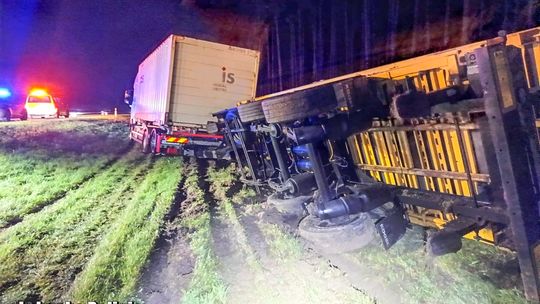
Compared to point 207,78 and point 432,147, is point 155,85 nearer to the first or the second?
point 207,78

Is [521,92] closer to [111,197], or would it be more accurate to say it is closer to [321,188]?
[321,188]

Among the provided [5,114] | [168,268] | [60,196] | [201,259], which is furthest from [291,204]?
[5,114]

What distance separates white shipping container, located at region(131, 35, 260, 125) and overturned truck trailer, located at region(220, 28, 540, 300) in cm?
535

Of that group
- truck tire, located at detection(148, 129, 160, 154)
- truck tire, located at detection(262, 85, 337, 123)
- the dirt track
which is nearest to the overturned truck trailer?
truck tire, located at detection(262, 85, 337, 123)

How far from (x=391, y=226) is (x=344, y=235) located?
1.66 feet

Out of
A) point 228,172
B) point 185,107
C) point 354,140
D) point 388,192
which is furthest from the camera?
point 185,107

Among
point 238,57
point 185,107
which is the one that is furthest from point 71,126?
point 238,57

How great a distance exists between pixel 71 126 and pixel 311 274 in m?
15.7

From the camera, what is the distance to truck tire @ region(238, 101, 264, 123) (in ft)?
13.1

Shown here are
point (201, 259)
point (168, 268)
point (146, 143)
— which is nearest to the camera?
point (168, 268)

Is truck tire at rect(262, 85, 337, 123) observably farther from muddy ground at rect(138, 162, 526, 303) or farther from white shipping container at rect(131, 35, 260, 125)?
white shipping container at rect(131, 35, 260, 125)

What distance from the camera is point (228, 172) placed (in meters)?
8.29

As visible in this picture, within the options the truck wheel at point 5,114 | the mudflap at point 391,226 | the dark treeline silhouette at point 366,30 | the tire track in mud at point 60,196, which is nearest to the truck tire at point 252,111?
the mudflap at point 391,226

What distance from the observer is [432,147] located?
3.40 m
